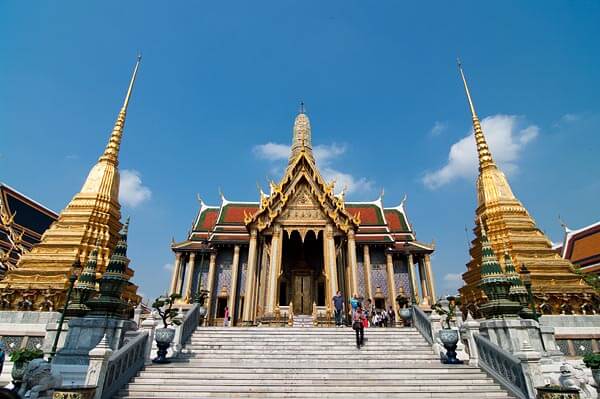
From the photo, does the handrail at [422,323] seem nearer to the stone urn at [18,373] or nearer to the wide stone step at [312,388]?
the wide stone step at [312,388]

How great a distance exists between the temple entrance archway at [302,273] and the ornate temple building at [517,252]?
8.35m

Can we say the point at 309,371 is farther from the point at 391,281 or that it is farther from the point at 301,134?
the point at 301,134

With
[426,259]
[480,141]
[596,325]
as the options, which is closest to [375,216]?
[426,259]

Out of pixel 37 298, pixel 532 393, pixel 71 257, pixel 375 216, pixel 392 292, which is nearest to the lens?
pixel 532 393

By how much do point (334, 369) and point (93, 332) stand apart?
5.33 metres

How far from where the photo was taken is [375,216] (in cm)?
2678

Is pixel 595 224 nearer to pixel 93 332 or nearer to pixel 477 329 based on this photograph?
pixel 477 329

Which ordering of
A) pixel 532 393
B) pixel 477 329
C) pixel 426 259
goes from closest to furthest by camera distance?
pixel 532 393 < pixel 477 329 < pixel 426 259

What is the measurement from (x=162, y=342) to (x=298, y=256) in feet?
40.3

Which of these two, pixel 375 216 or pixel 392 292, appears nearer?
pixel 392 292

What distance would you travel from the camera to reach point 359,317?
9383 mm

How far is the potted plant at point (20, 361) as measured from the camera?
194 inches

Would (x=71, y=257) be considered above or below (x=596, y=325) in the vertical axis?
above

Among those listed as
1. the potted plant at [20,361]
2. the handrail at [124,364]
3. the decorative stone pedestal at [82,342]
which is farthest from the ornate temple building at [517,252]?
the potted plant at [20,361]
